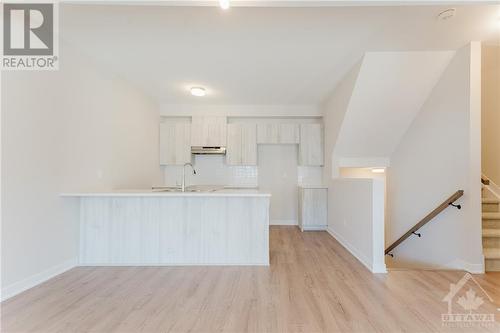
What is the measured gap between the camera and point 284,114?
228 inches

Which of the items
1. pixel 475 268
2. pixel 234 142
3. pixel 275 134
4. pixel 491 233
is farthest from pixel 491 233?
pixel 234 142

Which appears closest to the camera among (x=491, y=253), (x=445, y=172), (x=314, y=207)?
(x=491, y=253)

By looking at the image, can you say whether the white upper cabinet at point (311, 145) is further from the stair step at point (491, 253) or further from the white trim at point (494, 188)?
the stair step at point (491, 253)

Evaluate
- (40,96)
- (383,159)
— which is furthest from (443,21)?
(40,96)

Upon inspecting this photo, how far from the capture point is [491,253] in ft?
10.4

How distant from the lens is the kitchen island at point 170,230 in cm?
330

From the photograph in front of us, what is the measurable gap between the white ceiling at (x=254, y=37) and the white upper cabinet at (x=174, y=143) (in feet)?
5.42

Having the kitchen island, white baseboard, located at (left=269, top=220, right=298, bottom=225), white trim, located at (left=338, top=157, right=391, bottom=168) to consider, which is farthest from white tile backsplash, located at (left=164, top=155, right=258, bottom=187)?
the kitchen island

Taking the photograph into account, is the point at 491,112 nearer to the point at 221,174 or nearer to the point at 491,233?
the point at 491,233

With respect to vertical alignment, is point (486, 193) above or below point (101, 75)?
below

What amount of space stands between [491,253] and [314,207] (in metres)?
2.75

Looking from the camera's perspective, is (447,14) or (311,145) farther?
(311,145)

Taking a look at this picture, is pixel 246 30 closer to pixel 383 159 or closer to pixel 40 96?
pixel 40 96

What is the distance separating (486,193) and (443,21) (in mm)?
2852
